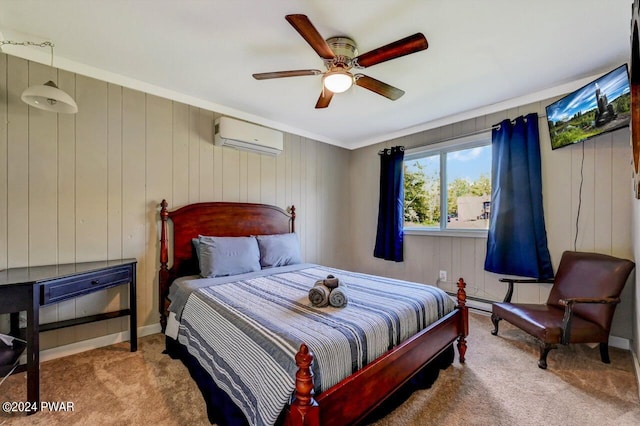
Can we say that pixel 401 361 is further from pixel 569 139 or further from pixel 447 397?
pixel 569 139

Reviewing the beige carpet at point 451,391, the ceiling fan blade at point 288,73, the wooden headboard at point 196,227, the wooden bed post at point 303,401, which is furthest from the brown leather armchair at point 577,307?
the wooden headboard at point 196,227

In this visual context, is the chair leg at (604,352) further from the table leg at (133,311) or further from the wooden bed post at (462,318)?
the table leg at (133,311)

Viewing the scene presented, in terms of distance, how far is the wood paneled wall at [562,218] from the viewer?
97.6 inches

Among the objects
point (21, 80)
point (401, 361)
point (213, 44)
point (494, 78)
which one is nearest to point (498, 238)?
point (494, 78)

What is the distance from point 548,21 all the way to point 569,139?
4.25ft

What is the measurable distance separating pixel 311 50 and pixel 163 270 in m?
2.52

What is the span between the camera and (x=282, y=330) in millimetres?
1449

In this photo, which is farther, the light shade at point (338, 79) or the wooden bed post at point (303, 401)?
the light shade at point (338, 79)

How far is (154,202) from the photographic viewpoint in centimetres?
280

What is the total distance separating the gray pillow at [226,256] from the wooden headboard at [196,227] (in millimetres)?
200

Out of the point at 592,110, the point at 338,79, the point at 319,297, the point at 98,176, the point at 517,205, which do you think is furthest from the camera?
the point at 517,205

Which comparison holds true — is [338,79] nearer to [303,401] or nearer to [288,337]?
[288,337]

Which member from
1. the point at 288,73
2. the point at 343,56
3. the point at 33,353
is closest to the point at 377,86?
the point at 343,56

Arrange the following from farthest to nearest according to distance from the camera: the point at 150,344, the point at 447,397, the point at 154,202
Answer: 1. the point at 154,202
2. the point at 150,344
3. the point at 447,397
